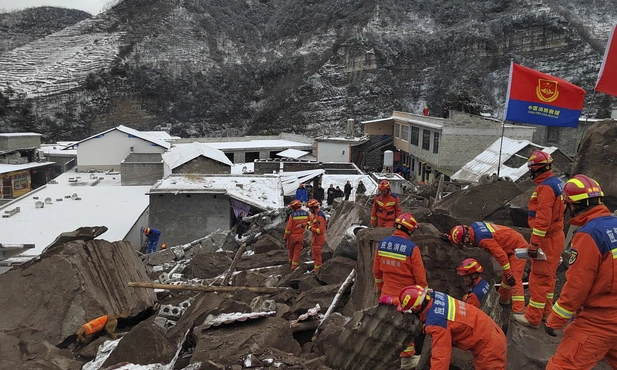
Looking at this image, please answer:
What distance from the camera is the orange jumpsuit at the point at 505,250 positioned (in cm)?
542

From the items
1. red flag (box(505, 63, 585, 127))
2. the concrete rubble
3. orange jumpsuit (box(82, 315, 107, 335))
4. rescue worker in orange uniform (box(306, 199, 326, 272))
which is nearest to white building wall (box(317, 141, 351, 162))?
red flag (box(505, 63, 585, 127))

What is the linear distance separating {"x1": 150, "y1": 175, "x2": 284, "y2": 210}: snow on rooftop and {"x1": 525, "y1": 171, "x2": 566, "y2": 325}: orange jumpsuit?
1167 centimetres

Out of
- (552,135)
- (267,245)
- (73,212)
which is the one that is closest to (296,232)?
(267,245)

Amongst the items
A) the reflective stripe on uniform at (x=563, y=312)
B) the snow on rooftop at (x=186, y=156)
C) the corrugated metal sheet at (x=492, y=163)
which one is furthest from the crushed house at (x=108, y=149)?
the reflective stripe on uniform at (x=563, y=312)

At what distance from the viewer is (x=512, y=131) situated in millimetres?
27344

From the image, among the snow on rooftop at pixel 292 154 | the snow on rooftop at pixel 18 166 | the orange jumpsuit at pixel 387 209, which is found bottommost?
the snow on rooftop at pixel 292 154

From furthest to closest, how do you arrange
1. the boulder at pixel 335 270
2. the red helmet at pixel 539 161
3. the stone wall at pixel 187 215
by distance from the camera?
the stone wall at pixel 187 215
the boulder at pixel 335 270
the red helmet at pixel 539 161

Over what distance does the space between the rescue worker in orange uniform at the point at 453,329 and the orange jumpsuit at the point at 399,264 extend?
1169 millimetres

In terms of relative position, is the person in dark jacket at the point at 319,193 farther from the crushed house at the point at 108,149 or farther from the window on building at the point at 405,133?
the window on building at the point at 405,133

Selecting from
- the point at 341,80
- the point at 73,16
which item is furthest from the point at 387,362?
the point at 73,16

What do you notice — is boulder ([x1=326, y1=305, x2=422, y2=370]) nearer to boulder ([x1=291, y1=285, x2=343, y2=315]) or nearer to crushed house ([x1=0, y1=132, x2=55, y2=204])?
boulder ([x1=291, y1=285, x2=343, y2=315])

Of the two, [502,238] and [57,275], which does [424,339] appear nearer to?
[502,238]

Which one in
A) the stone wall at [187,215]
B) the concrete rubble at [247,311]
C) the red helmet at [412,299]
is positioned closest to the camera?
the red helmet at [412,299]

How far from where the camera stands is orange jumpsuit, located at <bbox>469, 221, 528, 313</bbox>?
542 cm
